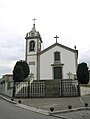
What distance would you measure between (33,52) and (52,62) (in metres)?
3.69

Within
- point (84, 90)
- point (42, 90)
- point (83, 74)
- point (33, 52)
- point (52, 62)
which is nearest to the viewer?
point (84, 90)

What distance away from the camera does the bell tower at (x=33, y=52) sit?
3059 cm

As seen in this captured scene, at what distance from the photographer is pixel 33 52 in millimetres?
32156

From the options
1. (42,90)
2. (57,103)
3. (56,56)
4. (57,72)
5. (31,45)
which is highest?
(31,45)

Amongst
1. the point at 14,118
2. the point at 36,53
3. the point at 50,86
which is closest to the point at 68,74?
the point at 36,53

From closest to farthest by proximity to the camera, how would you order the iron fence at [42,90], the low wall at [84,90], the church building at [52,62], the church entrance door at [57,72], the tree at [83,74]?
1. the iron fence at [42,90]
2. the low wall at [84,90]
3. the tree at [83,74]
4. the church building at [52,62]
5. the church entrance door at [57,72]

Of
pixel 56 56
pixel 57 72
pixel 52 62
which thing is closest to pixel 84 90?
pixel 57 72

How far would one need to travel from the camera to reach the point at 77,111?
32.6ft

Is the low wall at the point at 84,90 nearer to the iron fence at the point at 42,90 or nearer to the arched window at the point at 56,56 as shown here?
the iron fence at the point at 42,90

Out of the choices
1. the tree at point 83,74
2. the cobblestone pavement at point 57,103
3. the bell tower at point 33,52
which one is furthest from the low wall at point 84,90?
the bell tower at point 33,52

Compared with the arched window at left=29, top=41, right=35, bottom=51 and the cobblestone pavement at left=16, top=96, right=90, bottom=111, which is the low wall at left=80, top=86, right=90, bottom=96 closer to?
the cobblestone pavement at left=16, top=96, right=90, bottom=111

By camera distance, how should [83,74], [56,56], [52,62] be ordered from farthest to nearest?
[56,56], [52,62], [83,74]

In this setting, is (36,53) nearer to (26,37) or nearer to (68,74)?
(26,37)

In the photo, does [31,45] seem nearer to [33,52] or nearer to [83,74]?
[33,52]
